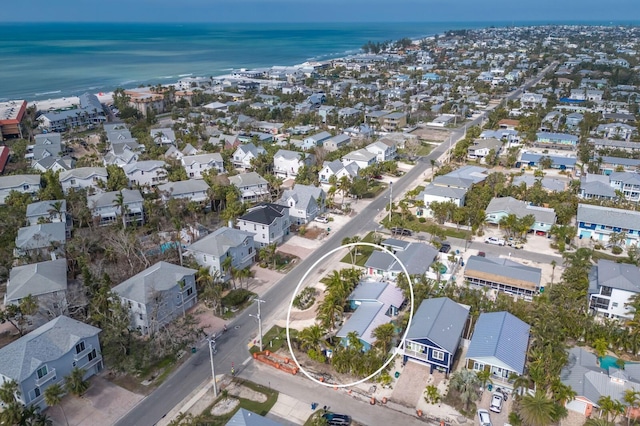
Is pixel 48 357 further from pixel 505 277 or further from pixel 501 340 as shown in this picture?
pixel 505 277

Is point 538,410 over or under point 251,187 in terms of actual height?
under

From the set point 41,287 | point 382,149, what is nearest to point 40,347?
point 41,287

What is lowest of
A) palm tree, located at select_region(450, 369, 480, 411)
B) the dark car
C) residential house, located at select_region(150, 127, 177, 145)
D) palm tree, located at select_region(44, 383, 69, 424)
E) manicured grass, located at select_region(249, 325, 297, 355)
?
manicured grass, located at select_region(249, 325, 297, 355)

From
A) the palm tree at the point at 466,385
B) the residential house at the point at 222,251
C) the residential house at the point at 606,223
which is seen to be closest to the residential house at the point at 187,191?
the residential house at the point at 222,251

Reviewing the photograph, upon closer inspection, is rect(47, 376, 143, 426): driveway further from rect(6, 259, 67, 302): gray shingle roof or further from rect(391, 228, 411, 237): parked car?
rect(391, 228, 411, 237): parked car

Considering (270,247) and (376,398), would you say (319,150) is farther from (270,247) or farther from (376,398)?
(376,398)

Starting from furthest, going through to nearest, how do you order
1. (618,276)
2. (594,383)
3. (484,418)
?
1. (618,276)
2. (594,383)
3. (484,418)

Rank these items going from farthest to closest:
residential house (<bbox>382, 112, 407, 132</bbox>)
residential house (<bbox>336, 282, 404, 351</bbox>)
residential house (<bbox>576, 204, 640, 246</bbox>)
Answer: residential house (<bbox>382, 112, 407, 132</bbox>)
residential house (<bbox>576, 204, 640, 246</bbox>)
residential house (<bbox>336, 282, 404, 351</bbox>)

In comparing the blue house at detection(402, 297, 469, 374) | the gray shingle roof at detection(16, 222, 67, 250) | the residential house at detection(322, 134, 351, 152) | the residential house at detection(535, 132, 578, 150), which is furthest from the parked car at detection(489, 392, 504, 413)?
the residential house at detection(535, 132, 578, 150)
